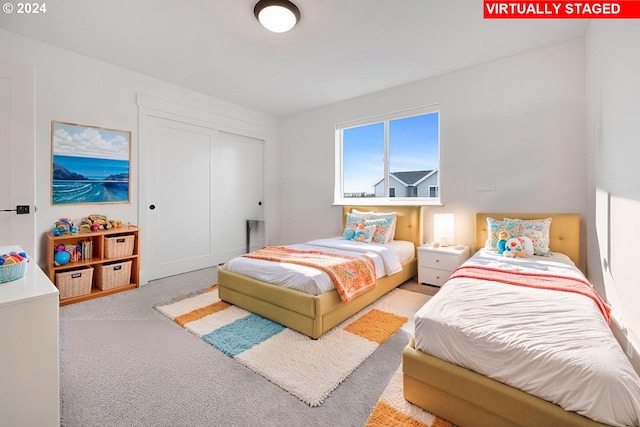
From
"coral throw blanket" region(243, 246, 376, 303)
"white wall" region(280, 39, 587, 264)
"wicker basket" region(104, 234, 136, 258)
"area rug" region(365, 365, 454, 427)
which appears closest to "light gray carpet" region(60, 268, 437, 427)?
"area rug" region(365, 365, 454, 427)

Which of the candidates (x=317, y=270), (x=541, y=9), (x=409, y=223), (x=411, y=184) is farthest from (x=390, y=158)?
(x=317, y=270)

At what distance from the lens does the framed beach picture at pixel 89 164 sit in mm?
3053

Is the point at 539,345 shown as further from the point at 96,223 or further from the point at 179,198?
the point at 179,198

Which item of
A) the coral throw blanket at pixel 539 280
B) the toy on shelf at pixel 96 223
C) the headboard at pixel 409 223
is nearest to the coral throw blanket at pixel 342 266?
the coral throw blanket at pixel 539 280

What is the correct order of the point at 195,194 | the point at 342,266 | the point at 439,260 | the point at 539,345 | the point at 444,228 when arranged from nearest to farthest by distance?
the point at 539,345
the point at 342,266
the point at 439,260
the point at 444,228
the point at 195,194

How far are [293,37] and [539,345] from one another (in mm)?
3070

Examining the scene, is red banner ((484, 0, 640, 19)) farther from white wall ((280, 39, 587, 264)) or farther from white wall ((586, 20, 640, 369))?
white wall ((280, 39, 587, 264))

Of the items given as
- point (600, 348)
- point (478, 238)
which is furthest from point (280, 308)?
point (478, 238)

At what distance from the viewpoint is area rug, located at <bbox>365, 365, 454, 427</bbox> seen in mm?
1414

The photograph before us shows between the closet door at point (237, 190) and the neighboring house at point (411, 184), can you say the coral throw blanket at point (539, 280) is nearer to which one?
the neighboring house at point (411, 184)

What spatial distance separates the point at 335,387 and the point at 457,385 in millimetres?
691

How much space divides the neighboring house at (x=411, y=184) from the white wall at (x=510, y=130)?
22 cm

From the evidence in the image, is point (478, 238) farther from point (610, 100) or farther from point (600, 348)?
point (600, 348)

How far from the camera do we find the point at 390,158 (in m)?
4.35
